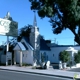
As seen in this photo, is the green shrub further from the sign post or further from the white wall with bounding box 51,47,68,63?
the sign post

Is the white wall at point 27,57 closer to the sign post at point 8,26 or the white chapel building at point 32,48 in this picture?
the white chapel building at point 32,48

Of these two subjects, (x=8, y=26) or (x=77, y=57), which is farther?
(x=8, y=26)

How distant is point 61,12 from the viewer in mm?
31469

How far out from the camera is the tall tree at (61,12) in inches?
1107

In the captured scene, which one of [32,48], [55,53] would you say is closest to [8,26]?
[32,48]

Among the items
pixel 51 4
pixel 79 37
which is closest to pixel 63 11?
pixel 51 4

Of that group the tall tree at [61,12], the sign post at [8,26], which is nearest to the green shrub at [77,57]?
the tall tree at [61,12]

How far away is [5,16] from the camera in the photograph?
3306 centimetres

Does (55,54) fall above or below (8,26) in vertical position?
below

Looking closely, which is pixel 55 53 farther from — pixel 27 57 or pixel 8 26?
pixel 8 26

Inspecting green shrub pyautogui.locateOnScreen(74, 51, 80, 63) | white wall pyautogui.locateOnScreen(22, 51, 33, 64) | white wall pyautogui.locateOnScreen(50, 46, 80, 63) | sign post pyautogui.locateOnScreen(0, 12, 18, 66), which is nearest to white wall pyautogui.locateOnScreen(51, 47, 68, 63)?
white wall pyautogui.locateOnScreen(50, 46, 80, 63)

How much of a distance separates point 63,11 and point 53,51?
827cm

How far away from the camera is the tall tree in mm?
28106

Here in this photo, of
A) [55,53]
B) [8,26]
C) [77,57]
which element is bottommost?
[77,57]
